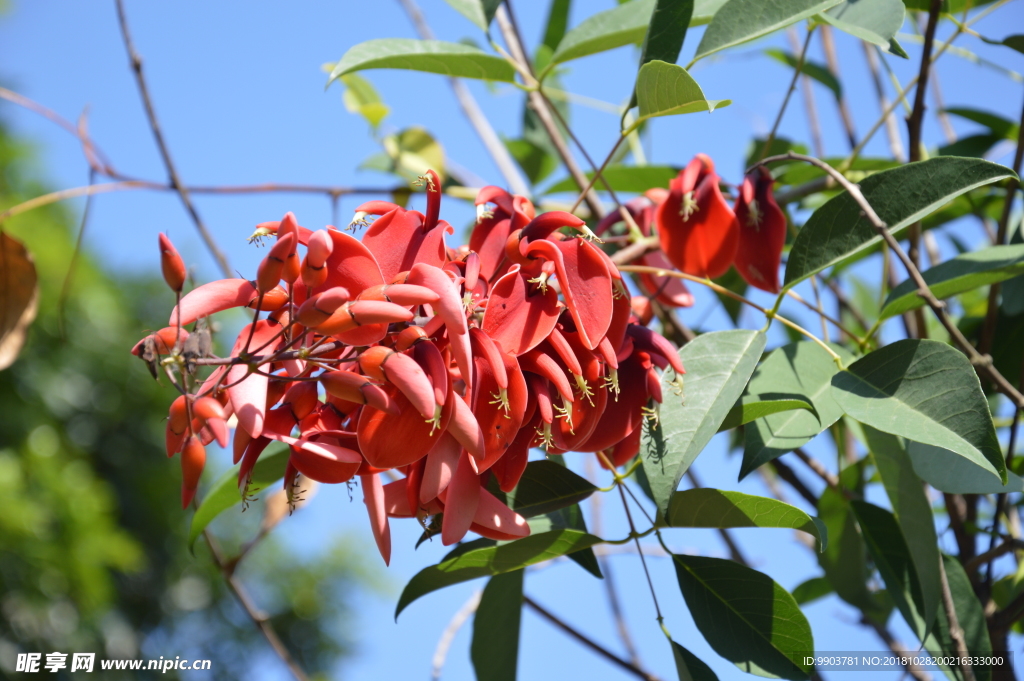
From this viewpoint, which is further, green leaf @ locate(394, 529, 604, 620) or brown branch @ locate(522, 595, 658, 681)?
brown branch @ locate(522, 595, 658, 681)

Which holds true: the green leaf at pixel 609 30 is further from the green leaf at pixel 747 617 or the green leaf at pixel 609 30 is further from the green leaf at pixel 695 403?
the green leaf at pixel 747 617

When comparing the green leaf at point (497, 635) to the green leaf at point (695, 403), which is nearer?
the green leaf at point (695, 403)

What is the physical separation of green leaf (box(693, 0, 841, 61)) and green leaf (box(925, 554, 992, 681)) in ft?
1.50

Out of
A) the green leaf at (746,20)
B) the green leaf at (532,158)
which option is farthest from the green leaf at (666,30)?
the green leaf at (532,158)

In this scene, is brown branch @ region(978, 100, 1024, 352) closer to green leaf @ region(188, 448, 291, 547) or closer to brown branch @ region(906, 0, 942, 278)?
brown branch @ region(906, 0, 942, 278)

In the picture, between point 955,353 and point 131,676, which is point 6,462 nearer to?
point 131,676

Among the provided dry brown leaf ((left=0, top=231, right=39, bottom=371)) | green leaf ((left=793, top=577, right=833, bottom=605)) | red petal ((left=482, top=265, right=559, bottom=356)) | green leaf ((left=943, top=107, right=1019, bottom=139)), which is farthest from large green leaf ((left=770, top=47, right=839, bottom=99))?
dry brown leaf ((left=0, top=231, right=39, bottom=371))

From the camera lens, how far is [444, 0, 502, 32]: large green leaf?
0.68 meters

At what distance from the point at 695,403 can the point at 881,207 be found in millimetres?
213

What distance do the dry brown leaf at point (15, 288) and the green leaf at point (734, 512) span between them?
0.72m

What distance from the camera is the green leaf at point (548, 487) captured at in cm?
53

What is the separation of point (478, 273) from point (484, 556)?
0.63 feet

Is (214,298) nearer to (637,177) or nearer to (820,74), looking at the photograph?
(637,177)

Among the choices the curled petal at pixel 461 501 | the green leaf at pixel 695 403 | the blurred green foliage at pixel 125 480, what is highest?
the green leaf at pixel 695 403
